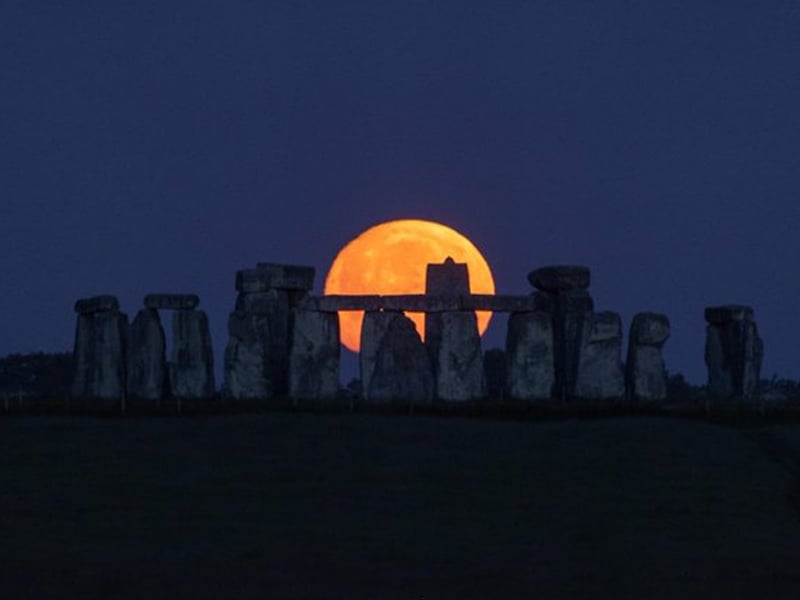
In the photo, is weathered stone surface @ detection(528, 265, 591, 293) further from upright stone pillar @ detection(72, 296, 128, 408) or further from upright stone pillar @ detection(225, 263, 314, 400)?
upright stone pillar @ detection(72, 296, 128, 408)

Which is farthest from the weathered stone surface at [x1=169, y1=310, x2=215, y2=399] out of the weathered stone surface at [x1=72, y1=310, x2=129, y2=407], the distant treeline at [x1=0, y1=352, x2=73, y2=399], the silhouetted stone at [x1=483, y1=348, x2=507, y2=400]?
the distant treeline at [x1=0, y1=352, x2=73, y2=399]

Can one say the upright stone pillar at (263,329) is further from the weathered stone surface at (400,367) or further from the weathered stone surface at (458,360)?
the weathered stone surface at (458,360)

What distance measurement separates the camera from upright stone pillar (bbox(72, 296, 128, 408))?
30.3 metres

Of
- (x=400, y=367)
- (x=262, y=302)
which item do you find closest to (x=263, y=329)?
(x=262, y=302)

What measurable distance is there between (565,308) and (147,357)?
7361 millimetres

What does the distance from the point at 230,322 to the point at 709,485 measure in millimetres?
13731

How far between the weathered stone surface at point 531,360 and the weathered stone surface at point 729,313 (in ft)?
10.7

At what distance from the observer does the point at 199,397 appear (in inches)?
1169

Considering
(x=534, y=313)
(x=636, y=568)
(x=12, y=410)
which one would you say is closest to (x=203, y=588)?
(x=636, y=568)

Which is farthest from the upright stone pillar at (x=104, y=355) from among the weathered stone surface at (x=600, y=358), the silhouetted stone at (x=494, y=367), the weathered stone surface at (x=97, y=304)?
the silhouetted stone at (x=494, y=367)

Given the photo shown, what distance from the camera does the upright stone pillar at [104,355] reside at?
30266mm

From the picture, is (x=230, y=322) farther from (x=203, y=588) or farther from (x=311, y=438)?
(x=203, y=588)

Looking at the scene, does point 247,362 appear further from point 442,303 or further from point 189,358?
point 442,303

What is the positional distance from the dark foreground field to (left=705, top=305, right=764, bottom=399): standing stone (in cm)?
710
